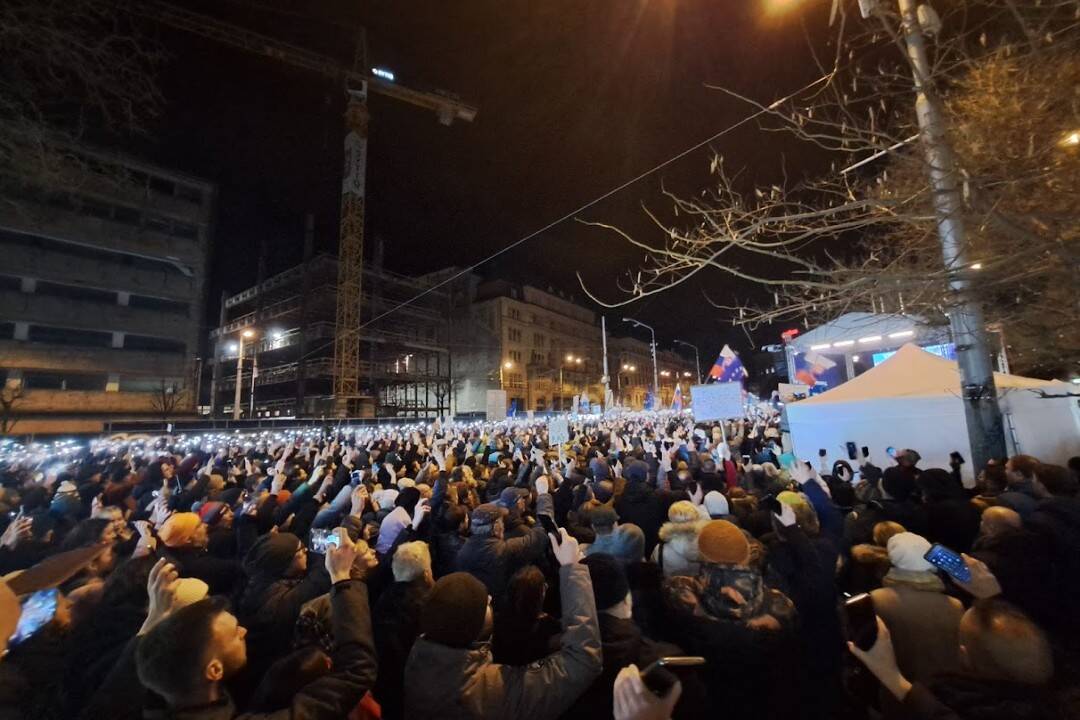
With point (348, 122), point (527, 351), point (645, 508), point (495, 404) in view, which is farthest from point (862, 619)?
point (527, 351)

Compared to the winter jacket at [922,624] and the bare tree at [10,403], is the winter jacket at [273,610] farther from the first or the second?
the bare tree at [10,403]

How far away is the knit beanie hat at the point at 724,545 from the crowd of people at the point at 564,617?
11 millimetres

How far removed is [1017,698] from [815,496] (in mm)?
3415

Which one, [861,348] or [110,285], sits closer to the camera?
[861,348]

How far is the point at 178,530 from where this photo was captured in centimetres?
356

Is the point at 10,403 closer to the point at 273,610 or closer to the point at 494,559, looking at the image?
the point at 273,610

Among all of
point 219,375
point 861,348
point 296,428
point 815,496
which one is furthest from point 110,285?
point 861,348

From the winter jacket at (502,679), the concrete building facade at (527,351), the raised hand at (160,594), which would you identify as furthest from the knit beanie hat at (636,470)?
the concrete building facade at (527,351)

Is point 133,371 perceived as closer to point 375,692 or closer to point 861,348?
point 375,692

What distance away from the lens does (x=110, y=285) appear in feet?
121

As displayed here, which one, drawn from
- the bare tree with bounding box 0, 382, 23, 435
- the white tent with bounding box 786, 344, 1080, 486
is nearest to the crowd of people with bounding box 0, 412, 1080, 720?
the white tent with bounding box 786, 344, 1080, 486

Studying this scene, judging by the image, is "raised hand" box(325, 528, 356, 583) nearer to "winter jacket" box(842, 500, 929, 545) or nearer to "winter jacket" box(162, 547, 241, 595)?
"winter jacket" box(162, 547, 241, 595)

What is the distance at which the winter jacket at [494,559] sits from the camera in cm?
364

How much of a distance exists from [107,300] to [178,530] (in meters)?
48.4
